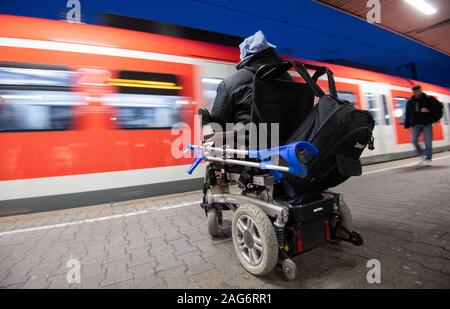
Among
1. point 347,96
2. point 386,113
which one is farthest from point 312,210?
point 386,113

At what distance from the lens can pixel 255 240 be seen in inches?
75.2

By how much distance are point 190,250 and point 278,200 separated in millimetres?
1076

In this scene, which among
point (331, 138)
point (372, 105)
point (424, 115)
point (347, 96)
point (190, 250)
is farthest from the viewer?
point (372, 105)

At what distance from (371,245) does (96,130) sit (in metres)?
4.22

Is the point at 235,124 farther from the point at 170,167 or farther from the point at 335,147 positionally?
the point at 170,167

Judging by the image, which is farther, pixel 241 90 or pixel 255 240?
pixel 241 90

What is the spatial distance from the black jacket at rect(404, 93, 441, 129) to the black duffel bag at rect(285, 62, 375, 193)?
6.08 metres

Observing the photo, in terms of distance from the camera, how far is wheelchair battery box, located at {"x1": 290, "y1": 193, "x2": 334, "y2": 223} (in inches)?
71.2

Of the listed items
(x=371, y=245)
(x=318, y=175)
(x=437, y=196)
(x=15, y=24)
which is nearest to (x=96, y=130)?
(x=15, y=24)

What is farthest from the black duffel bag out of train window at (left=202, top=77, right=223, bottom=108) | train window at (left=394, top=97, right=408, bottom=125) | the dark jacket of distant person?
train window at (left=394, top=97, right=408, bottom=125)

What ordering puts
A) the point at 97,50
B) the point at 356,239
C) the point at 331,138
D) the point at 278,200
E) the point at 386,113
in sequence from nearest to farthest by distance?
the point at 331,138
the point at 278,200
the point at 356,239
the point at 97,50
the point at 386,113

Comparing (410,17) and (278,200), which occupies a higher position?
(410,17)

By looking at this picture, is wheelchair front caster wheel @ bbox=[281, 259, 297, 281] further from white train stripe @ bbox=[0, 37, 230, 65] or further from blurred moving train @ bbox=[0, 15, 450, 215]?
white train stripe @ bbox=[0, 37, 230, 65]

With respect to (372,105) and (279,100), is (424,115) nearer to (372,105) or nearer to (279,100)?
(372,105)
